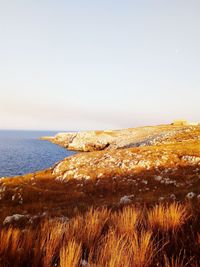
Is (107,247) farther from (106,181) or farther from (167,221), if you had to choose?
(106,181)

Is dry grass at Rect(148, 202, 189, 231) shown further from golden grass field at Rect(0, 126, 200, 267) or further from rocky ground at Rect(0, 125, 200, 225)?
rocky ground at Rect(0, 125, 200, 225)

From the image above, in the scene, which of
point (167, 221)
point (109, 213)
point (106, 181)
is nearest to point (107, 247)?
point (167, 221)

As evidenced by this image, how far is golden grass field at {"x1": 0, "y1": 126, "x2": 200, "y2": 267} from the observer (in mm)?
2949

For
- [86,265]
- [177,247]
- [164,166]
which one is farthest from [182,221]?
[164,166]

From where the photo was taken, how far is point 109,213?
519 cm

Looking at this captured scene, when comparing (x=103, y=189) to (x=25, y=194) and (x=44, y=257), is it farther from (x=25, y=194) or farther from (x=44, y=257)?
(x=44, y=257)

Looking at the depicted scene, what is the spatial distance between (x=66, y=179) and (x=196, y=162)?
44.1ft

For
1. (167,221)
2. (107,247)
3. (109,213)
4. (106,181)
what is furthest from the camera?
(106,181)

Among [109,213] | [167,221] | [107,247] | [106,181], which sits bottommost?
[106,181]

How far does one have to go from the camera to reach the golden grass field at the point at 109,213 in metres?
2.95

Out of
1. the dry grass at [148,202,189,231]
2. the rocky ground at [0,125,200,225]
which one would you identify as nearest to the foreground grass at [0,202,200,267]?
the dry grass at [148,202,189,231]

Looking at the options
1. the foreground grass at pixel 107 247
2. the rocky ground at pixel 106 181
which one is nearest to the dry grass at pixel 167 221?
the foreground grass at pixel 107 247

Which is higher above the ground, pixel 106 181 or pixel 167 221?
pixel 167 221

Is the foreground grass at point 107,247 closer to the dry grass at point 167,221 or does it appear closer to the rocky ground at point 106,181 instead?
the dry grass at point 167,221
